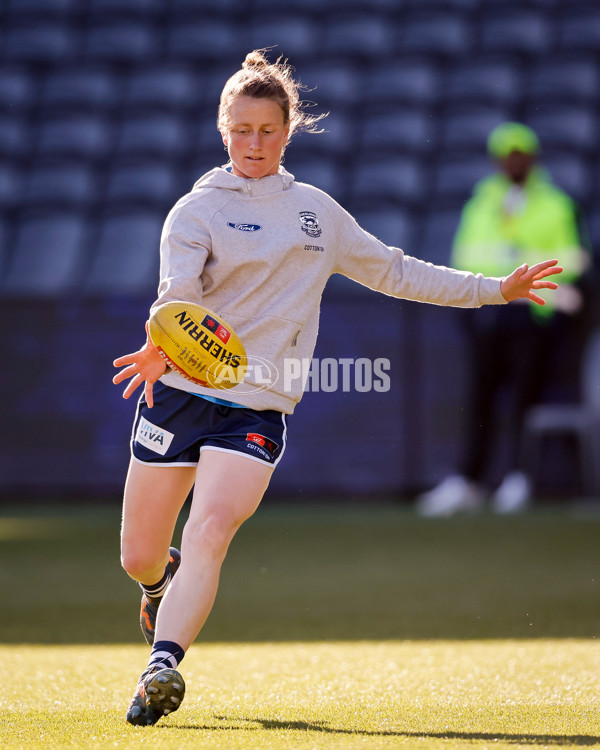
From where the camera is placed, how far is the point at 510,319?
8.12 m

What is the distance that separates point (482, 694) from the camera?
3.11 metres

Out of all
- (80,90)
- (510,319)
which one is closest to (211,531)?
(510,319)

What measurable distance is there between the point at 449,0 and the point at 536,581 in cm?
830

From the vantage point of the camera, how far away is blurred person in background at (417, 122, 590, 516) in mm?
7719

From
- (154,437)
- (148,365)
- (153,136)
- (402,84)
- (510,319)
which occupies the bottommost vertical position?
(510,319)

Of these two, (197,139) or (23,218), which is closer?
(23,218)

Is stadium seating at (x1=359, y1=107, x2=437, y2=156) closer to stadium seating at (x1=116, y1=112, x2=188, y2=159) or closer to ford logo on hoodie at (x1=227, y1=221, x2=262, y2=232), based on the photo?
stadium seating at (x1=116, y1=112, x2=188, y2=159)

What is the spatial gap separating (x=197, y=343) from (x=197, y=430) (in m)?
0.27

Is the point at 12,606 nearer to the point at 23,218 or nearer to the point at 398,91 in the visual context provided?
the point at 23,218

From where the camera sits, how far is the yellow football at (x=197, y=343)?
2947 mm

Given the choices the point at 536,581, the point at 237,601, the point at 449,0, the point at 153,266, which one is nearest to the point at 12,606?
the point at 237,601

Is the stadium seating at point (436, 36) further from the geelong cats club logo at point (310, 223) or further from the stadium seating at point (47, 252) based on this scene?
the geelong cats club logo at point (310, 223)

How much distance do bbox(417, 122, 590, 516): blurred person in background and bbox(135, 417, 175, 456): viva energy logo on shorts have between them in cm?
453

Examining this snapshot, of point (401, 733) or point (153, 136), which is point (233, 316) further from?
point (153, 136)
